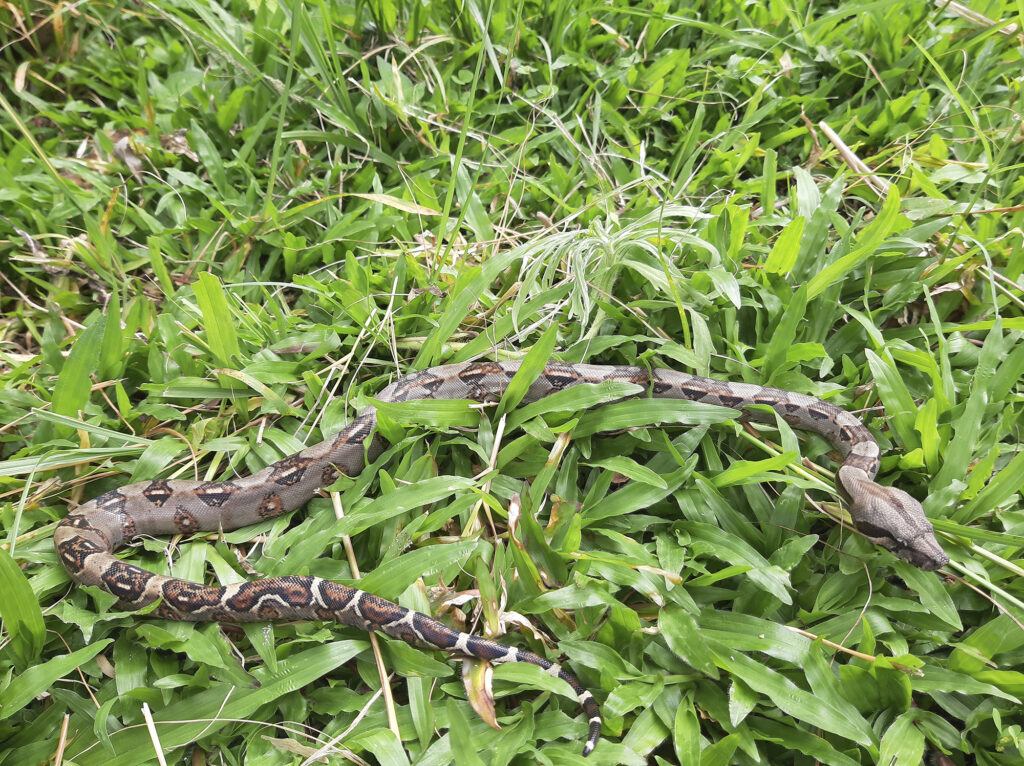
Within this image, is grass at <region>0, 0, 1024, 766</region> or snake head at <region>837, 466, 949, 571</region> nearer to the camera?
grass at <region>0, 0, 1024, 766</region>

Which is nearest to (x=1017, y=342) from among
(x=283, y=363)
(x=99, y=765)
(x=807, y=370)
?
A: (x=807, y=370)

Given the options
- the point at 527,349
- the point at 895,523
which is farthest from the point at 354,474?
the point at 895,523

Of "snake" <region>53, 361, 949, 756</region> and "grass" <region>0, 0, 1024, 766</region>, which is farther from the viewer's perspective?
"snake" <region>53, 361, 949, 756</region>

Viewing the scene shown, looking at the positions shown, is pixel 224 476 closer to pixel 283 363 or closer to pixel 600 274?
pixel 283 363

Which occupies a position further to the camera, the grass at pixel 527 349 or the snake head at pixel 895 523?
the snake head at pixel 895 523

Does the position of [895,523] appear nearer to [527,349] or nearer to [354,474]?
[527,349]
